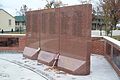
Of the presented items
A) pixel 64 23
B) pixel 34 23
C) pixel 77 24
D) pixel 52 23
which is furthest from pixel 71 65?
pixel 34 23

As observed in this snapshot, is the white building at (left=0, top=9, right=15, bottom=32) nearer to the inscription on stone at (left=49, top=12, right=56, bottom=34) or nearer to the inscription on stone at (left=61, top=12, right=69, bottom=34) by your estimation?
the inscription on stone at (left=49, top=12, right=56, bottom=34)

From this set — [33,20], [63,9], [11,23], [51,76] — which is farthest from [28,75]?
[11,23]

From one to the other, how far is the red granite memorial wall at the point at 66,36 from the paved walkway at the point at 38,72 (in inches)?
15.3

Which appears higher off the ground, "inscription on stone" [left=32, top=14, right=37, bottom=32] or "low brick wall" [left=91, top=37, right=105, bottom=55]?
"inscription on stone" [left=32, top=14, right=37, bottom=32]

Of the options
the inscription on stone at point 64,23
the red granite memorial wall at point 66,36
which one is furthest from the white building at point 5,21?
the inscription on stone at point 64,23

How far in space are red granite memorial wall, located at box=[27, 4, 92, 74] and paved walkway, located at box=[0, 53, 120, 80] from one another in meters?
0.39

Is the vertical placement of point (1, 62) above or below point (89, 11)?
below

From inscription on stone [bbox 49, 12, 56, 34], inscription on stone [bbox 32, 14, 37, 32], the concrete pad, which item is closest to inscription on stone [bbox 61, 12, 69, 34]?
inscription on stone [bbox 49, 12, 56, 34]

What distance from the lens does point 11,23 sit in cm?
5909

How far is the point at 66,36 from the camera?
10.9m

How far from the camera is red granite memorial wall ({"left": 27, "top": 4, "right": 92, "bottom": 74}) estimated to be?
9.70 meters

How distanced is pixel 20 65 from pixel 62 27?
2.41 m

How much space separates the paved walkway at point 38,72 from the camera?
9.45 metres

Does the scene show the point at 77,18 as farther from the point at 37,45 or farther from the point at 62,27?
the point at 37,45
